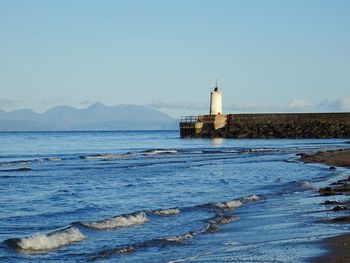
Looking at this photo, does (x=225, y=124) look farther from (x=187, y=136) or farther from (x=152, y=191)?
(x=152, y=191)

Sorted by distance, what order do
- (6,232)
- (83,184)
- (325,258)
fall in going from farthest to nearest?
(83,184) < (6,232) < (325,258)

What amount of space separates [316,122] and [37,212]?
7788 cm

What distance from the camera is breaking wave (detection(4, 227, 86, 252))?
1181 cm

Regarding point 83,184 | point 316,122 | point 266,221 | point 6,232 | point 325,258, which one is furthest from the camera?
point 316,122

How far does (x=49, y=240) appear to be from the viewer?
1218 centimetres

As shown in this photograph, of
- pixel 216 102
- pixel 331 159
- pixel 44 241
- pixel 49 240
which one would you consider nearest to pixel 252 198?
pixel 49 240

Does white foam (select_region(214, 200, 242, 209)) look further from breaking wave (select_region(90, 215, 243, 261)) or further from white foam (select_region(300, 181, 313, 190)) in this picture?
white foam (select_region(300, 181, 313, 190))

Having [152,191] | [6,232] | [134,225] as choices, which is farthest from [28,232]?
[152,191]

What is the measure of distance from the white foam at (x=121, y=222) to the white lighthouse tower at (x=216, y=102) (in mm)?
76775

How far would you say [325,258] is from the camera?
962 cm

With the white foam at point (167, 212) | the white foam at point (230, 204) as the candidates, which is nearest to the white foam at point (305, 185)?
the white foam at point (230, 204)

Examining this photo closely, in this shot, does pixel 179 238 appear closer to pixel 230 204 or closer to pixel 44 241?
pixel 44 241

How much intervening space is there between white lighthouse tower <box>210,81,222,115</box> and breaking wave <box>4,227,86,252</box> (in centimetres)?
7942

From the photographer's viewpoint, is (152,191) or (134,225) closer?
(134,225)
